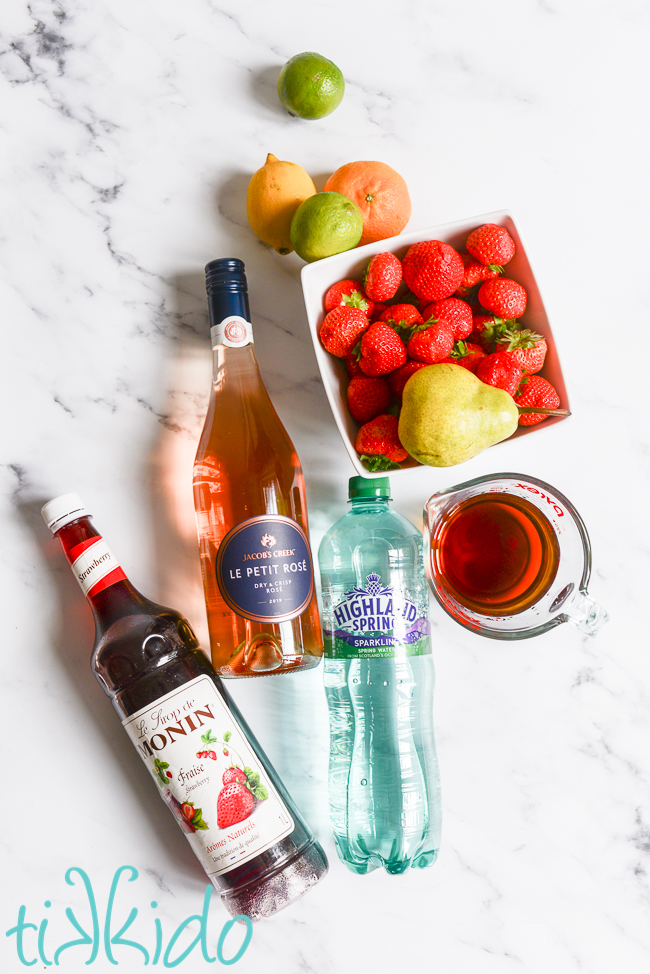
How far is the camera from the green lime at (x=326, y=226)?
910 mm

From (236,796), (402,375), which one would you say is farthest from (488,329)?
(236,796)

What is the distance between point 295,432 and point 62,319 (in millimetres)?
429

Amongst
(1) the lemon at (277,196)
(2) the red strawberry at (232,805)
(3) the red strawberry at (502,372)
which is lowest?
(2) the red strawberry at (232,805)

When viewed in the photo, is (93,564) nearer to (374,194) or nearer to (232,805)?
(232,805)

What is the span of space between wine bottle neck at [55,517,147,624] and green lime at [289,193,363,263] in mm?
507

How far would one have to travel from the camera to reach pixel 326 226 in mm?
907

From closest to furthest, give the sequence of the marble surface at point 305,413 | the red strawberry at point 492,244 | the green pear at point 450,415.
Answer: the green pear at point 450,415 → the red strawberry at point 492,244 → the marble surface at point 305,413

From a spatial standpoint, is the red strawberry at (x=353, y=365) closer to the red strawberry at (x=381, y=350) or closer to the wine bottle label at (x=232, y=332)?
the red strawberry at (x=381, y=350)

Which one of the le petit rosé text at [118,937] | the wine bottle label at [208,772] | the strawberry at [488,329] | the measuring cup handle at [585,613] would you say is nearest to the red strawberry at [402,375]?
the strawberry at [488,329]

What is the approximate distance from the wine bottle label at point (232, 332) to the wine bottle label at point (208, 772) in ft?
1.57

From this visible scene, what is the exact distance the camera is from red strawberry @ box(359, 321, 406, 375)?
92 cm

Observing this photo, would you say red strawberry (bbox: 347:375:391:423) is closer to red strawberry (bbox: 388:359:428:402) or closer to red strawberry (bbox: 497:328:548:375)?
red strawberry (bbox: 388:359:428:402)

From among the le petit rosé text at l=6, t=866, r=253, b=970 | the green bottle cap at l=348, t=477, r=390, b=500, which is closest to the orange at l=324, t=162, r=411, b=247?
the green bottle cap at l=348, t=477, r=390, b=500

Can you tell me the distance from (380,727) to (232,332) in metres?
0.66
